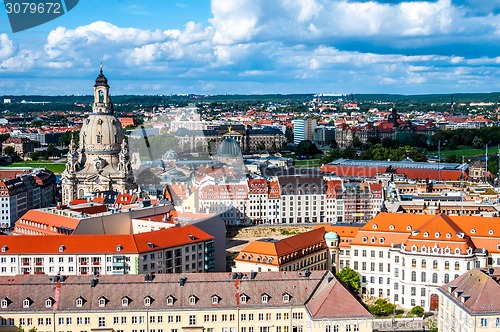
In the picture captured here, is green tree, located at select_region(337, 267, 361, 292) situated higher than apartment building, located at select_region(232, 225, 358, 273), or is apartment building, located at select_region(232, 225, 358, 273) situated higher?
apartment building, located at select_region(232, 225, 358, 273)

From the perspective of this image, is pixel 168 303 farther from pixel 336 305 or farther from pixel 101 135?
pixel 101 135

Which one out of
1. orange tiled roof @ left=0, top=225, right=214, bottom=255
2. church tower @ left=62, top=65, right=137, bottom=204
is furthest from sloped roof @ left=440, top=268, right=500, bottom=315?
church tower @ left=62, top=65, right=137, bottom=204

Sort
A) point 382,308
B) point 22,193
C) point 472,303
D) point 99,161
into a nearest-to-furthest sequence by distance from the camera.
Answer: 1. point 472,303
2. point 382,308
3. point 22,193
4. point 99,161

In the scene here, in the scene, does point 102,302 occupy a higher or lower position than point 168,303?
higher

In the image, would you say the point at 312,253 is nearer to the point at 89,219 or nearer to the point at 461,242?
the point at 461,242

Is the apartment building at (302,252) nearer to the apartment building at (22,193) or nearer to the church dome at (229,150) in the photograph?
the apartment building at (22,193)

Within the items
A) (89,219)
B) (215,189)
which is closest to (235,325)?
(89,219)

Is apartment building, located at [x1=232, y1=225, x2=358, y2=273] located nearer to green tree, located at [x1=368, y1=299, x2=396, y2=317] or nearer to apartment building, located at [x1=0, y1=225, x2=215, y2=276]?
apartment building, located at [x1=0, y1=225, x2=215, y2=276]

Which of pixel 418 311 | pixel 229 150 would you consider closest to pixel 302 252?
pixel 418 311
